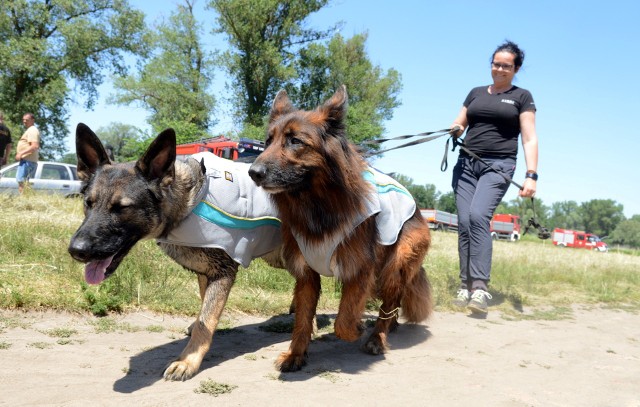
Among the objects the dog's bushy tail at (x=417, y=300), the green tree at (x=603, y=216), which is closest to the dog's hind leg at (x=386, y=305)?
the dog's bushy tail at (x=417, y=300)

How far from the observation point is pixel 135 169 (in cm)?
338

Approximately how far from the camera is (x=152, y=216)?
3355 mm

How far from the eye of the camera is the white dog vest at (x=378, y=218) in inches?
140

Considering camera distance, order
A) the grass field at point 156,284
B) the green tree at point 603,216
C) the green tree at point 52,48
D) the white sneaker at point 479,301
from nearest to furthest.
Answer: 1. the grass field at point 156,284
2. the white sneaker at point 479,301
3. the green tree at point 52,48
4. the green tree at point 603,216

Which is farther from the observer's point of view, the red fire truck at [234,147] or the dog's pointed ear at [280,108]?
the red fire truck at [234,147]

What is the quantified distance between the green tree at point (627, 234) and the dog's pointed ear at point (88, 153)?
14728 cm

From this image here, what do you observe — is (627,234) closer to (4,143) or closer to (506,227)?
(506,227)

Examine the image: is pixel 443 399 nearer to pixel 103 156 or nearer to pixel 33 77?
pixel 103 156

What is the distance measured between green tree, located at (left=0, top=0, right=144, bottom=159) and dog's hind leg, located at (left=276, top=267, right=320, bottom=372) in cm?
2883

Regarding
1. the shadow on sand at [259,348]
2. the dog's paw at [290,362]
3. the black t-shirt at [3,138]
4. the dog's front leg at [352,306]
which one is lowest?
the shadow on sand at [259,348]

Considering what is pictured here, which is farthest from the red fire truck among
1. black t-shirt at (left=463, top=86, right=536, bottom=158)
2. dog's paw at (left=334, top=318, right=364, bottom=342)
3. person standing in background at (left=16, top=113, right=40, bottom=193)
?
dog's paw at (left=334, top=318, right=364, bottom=342)

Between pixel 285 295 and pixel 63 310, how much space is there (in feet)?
8.17

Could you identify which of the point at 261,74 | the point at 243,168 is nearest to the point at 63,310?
the point at 243,168

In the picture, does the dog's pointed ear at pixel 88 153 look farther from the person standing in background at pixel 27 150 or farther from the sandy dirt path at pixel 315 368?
the person standing in background at pixel 27 150
